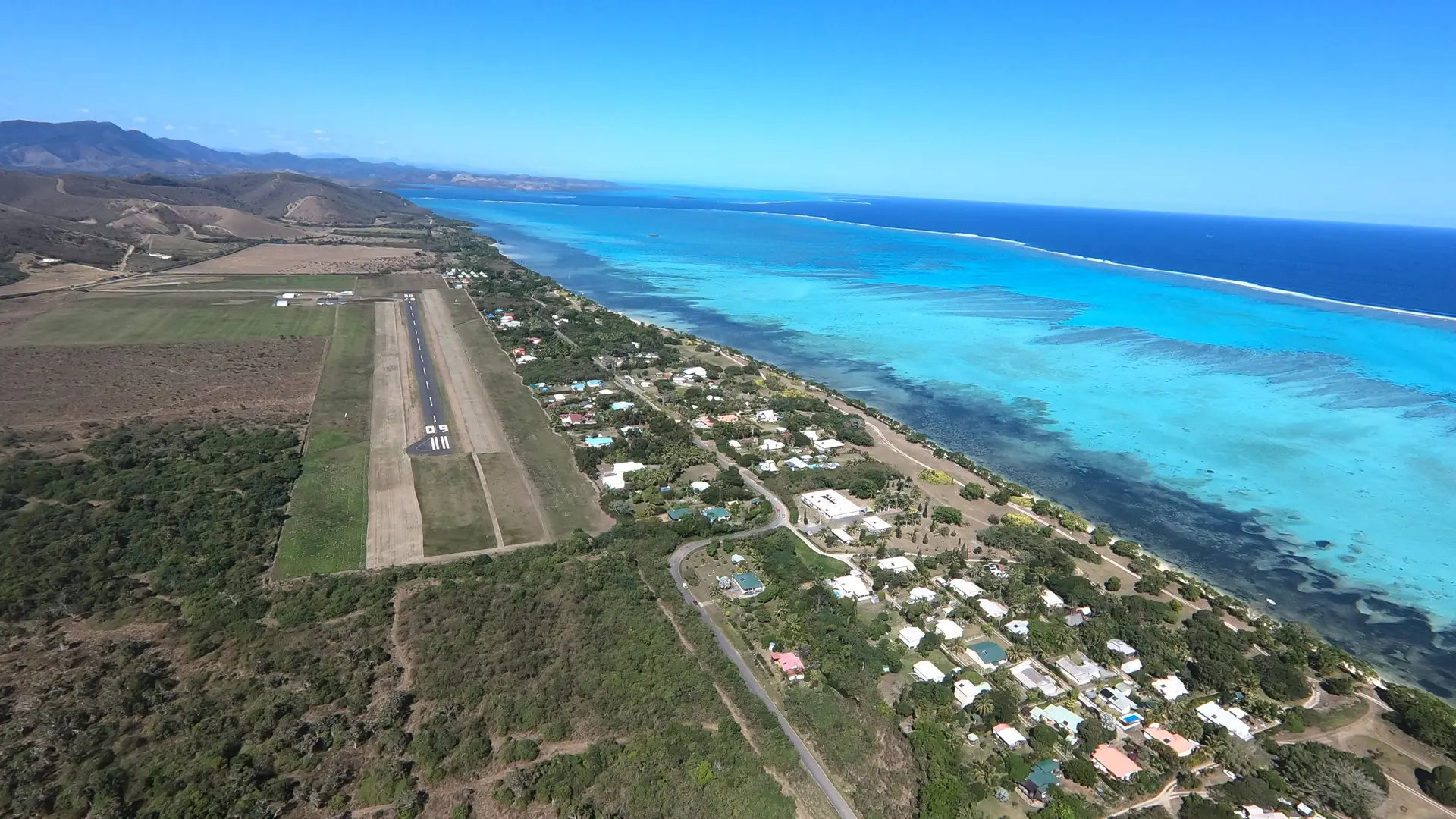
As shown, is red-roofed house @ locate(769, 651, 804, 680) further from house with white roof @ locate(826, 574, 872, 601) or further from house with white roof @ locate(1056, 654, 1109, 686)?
house with white roof @ locate(1056, 654, 1109, 686)

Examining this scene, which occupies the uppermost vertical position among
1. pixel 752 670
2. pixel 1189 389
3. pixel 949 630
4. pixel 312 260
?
pixel 1189 389

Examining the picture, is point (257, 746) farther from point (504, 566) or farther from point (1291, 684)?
point (1291, 684)

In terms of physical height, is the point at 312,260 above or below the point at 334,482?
above

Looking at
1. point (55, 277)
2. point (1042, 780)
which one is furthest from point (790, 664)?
point (55, 277)

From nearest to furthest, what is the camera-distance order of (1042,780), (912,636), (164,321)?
(1042,780) < (912,636) < (164,321)

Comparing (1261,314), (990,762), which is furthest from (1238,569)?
(1261,314)

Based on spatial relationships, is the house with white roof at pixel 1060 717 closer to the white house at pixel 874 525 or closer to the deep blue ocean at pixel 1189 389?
the white house at pixel 874 525

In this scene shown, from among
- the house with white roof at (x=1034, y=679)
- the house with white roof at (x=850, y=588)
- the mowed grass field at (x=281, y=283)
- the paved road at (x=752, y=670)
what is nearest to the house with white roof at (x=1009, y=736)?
the house with white roof at (x=1034, y=679)

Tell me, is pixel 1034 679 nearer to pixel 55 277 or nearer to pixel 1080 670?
pixel 1080 670
